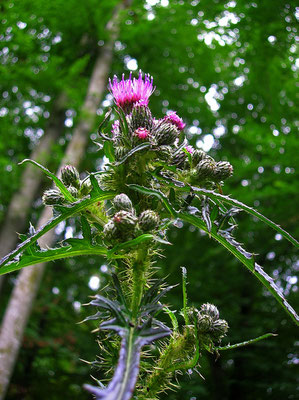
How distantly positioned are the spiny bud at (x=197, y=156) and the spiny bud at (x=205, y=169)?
5cm

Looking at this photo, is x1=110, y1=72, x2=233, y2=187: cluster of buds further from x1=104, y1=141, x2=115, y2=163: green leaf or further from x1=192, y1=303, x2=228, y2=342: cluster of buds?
x1=192, y1=303, x2=228, y2=342: cluster of buds

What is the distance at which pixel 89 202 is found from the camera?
1130 millimetres

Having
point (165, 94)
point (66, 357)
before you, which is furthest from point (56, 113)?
point (66, 357)

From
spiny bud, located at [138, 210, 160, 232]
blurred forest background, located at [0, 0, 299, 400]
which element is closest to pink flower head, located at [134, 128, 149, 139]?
spiny bud, located at [138, 210, 160, 232]

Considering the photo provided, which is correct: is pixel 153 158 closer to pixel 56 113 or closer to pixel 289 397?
pixel 289 397

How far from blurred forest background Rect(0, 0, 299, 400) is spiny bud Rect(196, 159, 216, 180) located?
2262mm

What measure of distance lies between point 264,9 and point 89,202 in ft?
10.2

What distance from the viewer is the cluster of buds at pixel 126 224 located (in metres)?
1.05

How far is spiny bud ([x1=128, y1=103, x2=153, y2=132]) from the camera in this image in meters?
1.28

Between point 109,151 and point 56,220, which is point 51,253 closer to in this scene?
point 56,220

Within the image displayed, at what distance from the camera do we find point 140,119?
128 cm

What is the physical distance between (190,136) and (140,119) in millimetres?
6629

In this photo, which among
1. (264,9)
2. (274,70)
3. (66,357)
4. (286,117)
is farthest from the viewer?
(66,357)

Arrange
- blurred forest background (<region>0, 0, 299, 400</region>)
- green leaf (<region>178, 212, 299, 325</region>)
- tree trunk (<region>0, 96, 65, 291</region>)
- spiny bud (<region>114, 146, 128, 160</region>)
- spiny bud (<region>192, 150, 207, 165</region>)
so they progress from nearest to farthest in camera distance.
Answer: green leaf (<region>178, 212, 299, 325</region>) → spiny bud (<region>114, 146, 128, 160</region>) → spiny bud (<region>192, 150, 207, 165</region>) → blurred forest background (<region>0, 0, 299, 400</region>) → tree trunk (<region>0, 96, 65, 291</region>)
